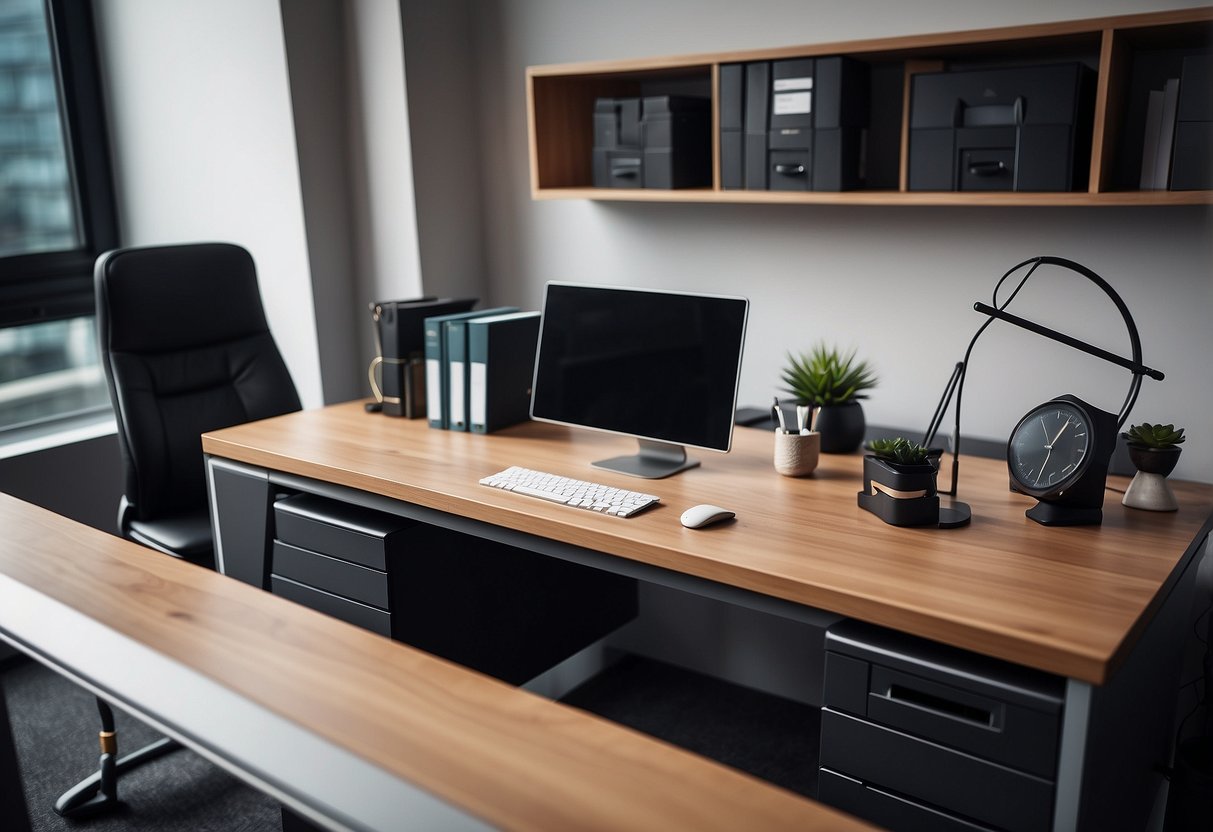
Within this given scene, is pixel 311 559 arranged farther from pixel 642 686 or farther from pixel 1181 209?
pixel 1181 209

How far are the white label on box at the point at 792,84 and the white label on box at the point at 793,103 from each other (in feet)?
0.04

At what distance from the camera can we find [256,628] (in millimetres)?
1205

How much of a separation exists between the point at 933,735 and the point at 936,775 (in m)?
0.06

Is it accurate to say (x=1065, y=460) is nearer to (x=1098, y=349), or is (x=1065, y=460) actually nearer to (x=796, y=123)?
(x=1098, y=349)

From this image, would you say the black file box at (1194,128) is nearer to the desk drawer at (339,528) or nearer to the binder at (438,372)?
the binder at (438,372)

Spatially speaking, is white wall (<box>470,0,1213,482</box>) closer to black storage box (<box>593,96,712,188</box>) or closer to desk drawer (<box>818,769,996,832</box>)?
black storage box (<box>593,96,712,188</box>)

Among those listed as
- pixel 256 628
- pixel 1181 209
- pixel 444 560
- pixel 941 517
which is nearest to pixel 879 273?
pixel 1181 209

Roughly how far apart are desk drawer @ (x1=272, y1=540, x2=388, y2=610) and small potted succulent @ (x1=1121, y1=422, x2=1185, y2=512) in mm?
1568

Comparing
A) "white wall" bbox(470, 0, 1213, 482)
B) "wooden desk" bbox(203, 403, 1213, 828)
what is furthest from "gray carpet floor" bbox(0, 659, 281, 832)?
"white wall" bbox(470, 0, 1213, 482)

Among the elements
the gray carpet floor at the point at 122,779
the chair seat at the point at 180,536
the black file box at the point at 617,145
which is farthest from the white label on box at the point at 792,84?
the gray carpet floor at the point at 122,779

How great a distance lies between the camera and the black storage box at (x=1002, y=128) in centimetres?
204

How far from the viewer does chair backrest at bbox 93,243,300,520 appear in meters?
2.65

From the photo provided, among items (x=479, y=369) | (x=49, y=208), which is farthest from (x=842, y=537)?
(x=49, y=208)

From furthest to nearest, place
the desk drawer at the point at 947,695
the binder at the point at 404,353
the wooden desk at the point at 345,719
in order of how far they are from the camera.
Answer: the binder at the point at 404,353
the desk drawer at the point at 947,695
the wooden desk at the point at 345,719
